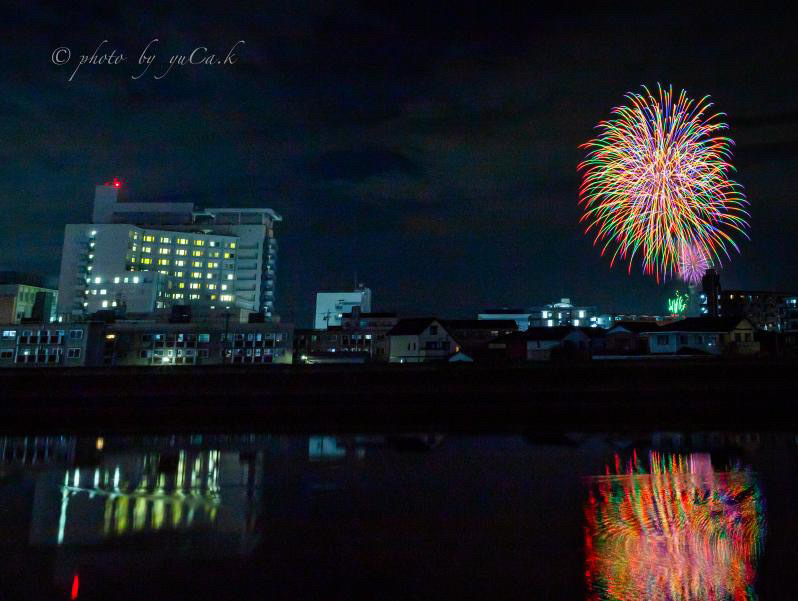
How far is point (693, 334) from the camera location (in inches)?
2504

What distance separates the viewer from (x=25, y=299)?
11481 cm

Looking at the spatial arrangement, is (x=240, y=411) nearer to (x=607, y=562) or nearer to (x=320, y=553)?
(x=320, y=553)

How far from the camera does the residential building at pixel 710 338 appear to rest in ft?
207

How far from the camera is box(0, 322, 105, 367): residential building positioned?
3103 inches

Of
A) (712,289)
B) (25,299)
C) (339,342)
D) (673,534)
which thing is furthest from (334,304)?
(673,534)

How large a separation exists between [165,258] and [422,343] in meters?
78.7

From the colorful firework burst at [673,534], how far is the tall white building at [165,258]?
105353 millimetres

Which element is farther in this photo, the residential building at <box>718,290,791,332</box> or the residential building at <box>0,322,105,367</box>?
the residential building at <box>718,290,791,332</box>

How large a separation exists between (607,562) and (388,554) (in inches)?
219

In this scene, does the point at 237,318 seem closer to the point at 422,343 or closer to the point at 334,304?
the point at 334,304

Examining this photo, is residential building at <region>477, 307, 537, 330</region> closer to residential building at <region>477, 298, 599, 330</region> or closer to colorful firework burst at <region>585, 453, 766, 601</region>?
residential building at <region>477, 298, 599, 330</region>

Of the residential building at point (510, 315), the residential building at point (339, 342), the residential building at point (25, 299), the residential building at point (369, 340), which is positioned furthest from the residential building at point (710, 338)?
the residential building at point (25, 299)

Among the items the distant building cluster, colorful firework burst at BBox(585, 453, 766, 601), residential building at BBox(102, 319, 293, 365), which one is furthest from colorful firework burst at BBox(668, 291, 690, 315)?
colorful firework burst at BBox(585, 453, 766, 601)

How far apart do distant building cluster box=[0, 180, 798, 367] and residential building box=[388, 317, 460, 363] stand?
151mm
